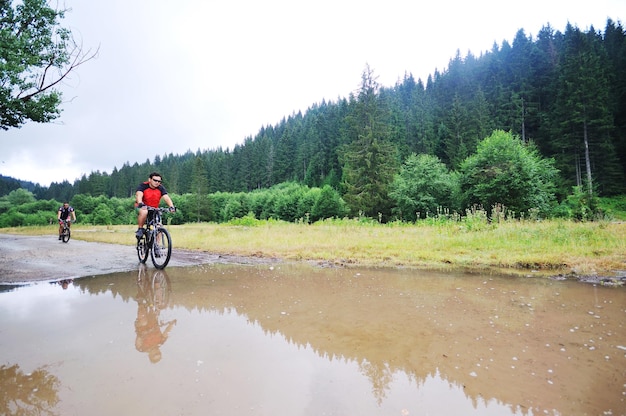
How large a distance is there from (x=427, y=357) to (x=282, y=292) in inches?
108

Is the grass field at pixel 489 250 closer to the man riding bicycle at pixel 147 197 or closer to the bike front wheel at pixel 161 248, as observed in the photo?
the bike front wheel at pixel 161 248

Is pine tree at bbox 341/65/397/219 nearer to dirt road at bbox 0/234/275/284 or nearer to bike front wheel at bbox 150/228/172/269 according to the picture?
dirt road at bbox 0/234/275/284

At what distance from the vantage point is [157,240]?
7547mm

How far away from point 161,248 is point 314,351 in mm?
5718

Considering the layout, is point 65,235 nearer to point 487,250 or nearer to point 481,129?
point 487,250

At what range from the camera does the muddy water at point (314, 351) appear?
2.16 metres

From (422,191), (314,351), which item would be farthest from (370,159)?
(314,351)

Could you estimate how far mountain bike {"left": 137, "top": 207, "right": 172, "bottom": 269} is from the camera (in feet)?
24.2

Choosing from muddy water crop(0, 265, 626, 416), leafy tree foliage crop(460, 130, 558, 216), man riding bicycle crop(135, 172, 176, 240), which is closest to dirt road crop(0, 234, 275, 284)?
man riding bicycle crop(135, 172, 176, 240)

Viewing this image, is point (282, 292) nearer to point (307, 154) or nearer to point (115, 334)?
point (115, 334)

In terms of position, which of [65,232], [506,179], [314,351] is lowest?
[314,351]

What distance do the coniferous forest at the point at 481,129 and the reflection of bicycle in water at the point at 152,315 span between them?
24.0 m

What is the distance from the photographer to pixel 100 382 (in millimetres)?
2357

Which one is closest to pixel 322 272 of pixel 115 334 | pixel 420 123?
pixel 115 334
